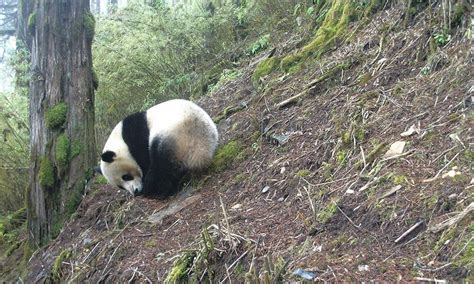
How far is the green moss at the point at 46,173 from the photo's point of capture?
780cm

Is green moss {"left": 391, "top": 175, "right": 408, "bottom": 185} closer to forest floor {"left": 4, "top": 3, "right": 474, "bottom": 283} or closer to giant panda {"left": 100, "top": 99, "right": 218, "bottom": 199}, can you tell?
forest floor {"left": 4, "top": 3, "right": 474, "bottom": 283}

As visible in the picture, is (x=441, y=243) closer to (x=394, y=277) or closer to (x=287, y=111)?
(x=394, y=277)

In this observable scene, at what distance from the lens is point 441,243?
3527 millimetres

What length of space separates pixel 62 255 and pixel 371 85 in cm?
408

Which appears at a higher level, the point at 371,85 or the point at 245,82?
the point at 371,85

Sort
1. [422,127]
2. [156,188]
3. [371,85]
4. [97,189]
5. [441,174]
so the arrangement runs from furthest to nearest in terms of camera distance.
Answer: [97,189], [156,188], [371,85], [422,127], [441,174]

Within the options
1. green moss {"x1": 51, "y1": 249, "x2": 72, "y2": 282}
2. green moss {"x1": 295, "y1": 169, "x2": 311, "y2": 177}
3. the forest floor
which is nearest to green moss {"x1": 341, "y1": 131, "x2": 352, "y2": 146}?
the forest floor

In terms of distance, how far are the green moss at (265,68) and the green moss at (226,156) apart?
5.74 ft

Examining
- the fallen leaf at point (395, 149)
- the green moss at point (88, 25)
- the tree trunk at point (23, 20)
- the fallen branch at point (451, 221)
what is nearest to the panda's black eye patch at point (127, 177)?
the green moss at point (88, 25)

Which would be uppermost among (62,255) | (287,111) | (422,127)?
(422,127)

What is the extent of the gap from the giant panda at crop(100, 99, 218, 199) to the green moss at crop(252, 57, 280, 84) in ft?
5.38

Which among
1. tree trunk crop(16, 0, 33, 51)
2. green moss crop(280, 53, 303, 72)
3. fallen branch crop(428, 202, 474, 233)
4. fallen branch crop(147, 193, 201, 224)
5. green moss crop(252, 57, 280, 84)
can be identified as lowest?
fallen branch crop(147, 193, 201, 224)

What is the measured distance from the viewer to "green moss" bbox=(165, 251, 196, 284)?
15.3ft

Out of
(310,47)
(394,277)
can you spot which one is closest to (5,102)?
(310,47)
